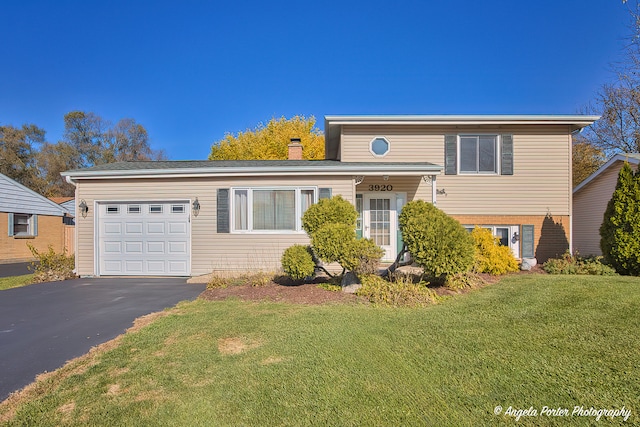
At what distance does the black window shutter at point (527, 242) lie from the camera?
10.4 m

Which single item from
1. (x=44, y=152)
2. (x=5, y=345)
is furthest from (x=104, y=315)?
(x=44, y=152)

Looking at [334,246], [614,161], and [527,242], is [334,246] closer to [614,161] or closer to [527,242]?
[527,242]

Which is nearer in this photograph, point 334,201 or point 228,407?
point 228,407

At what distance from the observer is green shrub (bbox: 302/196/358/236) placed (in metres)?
6.79

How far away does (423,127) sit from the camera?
35.0 ft

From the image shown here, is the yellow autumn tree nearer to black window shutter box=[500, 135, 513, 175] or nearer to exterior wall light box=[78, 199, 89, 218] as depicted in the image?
black window shutter box=[500, 135, 513, 175]

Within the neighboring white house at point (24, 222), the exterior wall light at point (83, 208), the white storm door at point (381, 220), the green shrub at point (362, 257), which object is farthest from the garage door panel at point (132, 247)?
the neighboring white house at point (24, 222)

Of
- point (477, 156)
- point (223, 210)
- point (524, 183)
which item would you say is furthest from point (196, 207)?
point (524, 183)

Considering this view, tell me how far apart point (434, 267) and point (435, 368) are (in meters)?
2.92

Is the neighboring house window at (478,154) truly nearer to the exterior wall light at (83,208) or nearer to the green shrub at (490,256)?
the green shrub at (490,256)

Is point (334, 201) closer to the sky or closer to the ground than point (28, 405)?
closer to the sky

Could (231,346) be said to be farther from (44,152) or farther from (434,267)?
(44,152)

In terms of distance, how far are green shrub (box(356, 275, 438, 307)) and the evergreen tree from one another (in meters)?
5.33

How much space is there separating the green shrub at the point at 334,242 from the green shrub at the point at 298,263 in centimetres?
47
